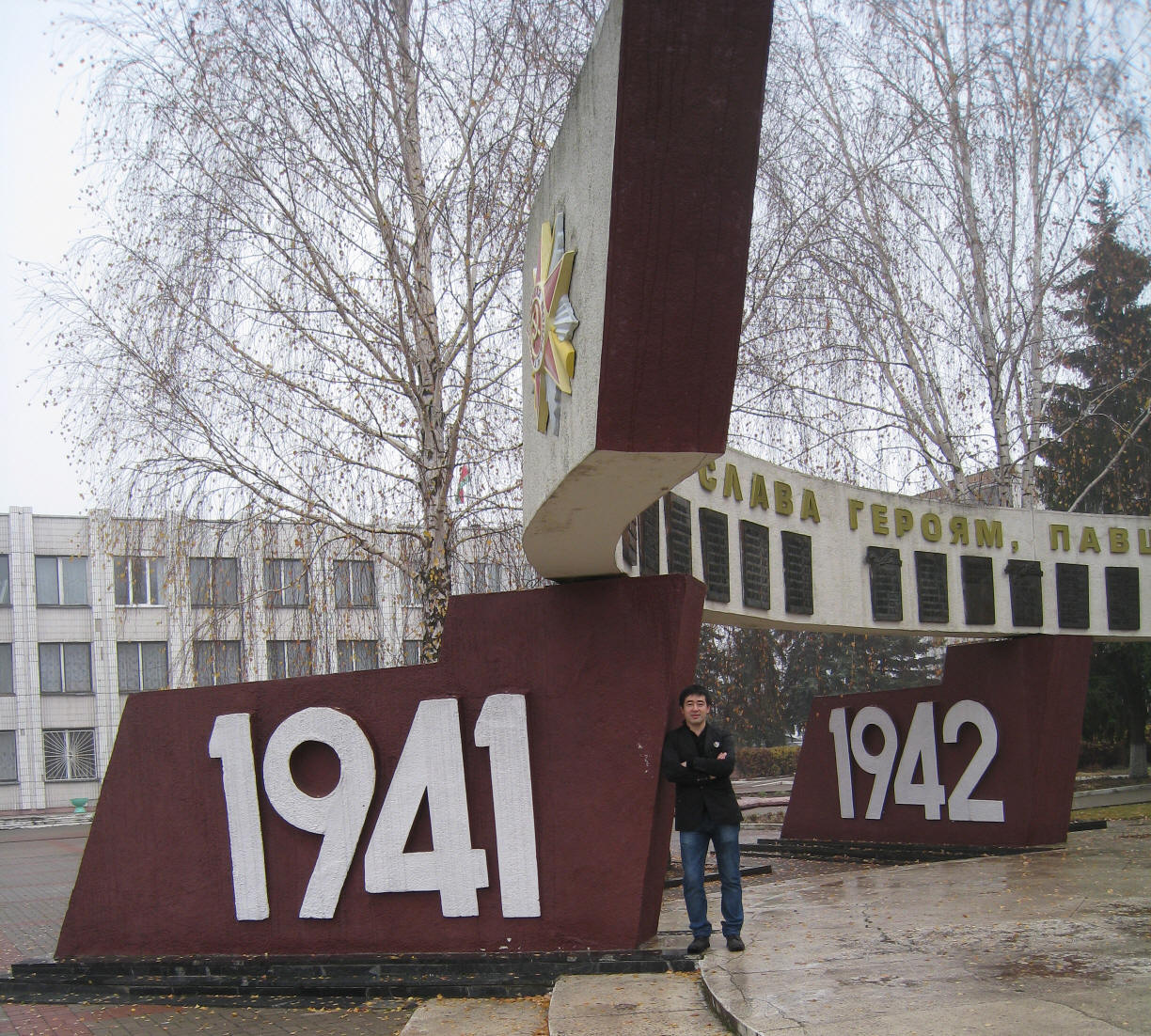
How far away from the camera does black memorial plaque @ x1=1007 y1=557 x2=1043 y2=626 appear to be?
517 inches

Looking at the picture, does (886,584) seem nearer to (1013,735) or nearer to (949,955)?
(1013,735)

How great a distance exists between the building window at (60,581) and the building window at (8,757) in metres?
4.79

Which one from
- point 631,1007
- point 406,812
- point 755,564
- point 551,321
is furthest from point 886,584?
point 551,321

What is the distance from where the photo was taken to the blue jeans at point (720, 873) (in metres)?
7.21

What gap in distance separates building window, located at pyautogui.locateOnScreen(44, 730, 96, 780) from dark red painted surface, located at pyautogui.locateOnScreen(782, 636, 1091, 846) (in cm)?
3610

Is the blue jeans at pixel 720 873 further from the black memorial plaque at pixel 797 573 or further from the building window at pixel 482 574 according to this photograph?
the building window at pixel 482 574

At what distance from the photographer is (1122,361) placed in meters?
24.7

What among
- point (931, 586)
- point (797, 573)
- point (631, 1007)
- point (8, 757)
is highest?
point (797, 573)

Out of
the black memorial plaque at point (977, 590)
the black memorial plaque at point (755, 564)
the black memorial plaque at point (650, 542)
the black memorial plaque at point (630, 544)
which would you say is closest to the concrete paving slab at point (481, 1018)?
the black memorial plaque at point (630, 544)

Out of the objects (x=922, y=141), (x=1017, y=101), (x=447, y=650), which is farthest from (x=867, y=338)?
(x=447, y=650)

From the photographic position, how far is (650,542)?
8.74 metres

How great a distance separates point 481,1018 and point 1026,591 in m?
8.95

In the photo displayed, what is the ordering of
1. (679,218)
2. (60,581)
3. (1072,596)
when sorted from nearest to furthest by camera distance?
(679,218), (1072,596), (60,581)

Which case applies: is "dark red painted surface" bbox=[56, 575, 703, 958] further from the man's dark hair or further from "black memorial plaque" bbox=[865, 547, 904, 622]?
"black memorial plaque" bbox=[865, 547, 904, 622]
